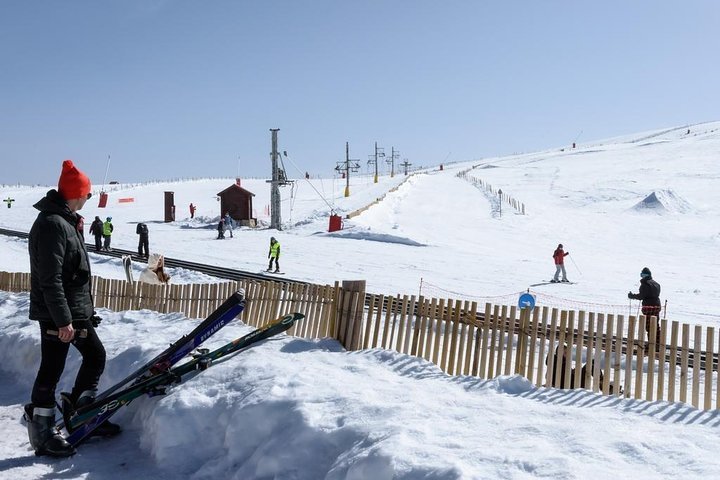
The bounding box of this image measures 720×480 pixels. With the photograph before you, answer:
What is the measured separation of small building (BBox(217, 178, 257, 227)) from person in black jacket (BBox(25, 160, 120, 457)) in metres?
35.1

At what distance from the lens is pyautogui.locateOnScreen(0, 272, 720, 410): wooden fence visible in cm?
609

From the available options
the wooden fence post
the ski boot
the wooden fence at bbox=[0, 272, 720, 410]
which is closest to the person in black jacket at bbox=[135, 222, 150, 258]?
the wooden fence at bbox=[0, 272, 720, 410]

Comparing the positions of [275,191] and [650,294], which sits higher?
[275,191]

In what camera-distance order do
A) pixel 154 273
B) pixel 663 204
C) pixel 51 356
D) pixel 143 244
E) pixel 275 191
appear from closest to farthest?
pixel 51 356 → pixel 154 273 → pixel 143 244 → pixel 275 191 → pixel 663 204

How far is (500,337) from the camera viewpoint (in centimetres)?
672

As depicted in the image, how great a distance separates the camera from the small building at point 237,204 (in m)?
40.2

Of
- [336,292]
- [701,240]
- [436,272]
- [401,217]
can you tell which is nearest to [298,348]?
[336,292]

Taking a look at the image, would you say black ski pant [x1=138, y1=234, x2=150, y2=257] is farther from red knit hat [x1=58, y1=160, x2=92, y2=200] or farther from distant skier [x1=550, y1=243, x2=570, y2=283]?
red knit hat [x1=58, y1=160, x2=92, y2=200]

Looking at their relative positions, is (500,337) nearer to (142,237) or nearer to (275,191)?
(142,237)

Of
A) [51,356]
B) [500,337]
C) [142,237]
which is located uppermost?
[142,237]

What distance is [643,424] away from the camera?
4898 mm

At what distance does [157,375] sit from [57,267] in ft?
5.78

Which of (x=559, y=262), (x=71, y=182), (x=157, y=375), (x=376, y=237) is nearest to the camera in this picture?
(x=71, y=182)

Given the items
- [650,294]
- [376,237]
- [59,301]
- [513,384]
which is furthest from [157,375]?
[376,237]
